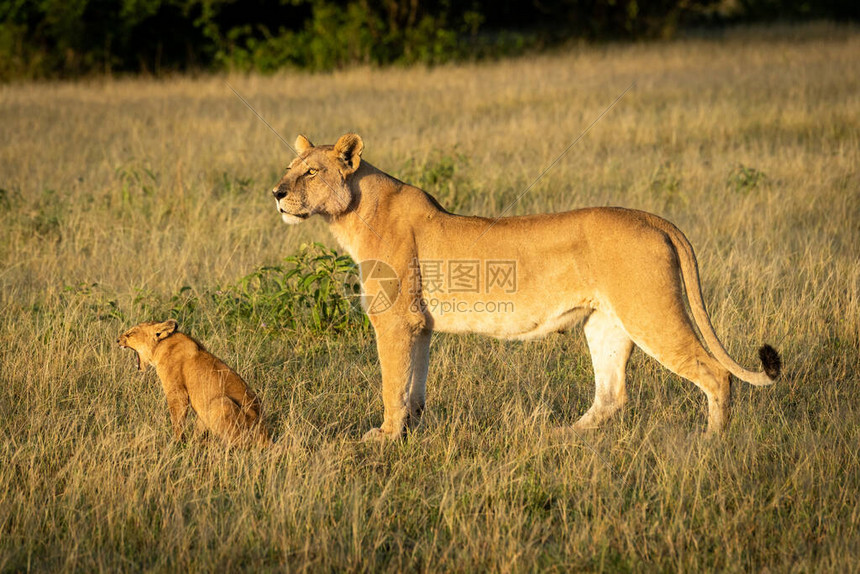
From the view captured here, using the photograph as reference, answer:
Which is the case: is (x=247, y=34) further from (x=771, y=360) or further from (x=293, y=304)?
(x=771, y=360)

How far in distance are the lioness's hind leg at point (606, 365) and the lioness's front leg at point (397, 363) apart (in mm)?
995

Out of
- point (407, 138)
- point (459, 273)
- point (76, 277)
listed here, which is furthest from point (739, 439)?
point (407, 138)

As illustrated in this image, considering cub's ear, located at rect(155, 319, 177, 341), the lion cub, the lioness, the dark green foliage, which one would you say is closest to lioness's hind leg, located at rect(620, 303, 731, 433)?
the lioness

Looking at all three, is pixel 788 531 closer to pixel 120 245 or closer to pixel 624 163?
pixel 120 245

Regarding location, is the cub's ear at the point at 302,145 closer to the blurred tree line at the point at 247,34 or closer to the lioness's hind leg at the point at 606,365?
the lioness's hind leg at the point at 606,365

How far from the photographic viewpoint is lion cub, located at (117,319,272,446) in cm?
461

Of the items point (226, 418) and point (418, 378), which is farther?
point (418, 378)

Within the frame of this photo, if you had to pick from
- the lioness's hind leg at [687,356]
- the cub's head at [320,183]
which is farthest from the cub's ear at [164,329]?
the lioness's hind leg at [687,356]

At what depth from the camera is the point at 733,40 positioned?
27.7 metres

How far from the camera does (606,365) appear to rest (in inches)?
208

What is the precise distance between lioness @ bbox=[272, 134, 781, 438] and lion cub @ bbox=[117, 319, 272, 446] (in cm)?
70

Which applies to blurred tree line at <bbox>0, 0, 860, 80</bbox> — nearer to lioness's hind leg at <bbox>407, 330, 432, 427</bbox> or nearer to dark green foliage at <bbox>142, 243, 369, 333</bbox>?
dark green foliage at <bbox>142, 243, 369, 333</bbox>

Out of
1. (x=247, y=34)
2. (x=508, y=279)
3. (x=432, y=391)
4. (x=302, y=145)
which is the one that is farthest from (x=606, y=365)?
(x=247, y=34)

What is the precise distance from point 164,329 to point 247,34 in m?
24.7
